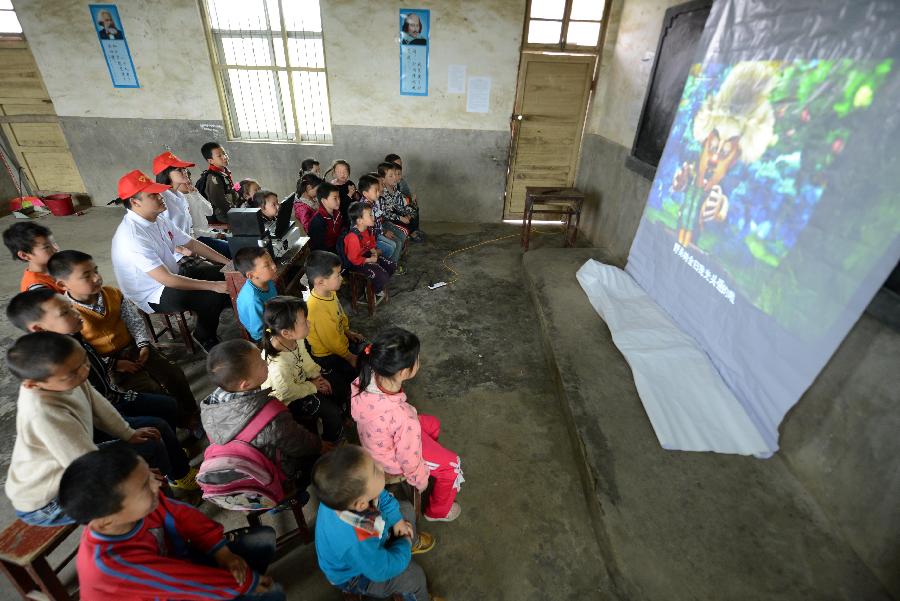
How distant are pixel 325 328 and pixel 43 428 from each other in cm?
128

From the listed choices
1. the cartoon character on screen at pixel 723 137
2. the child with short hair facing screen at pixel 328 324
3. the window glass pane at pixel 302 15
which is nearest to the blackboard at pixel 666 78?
the cartoon character on screen at pixel 723 137

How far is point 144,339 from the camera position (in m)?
2.46

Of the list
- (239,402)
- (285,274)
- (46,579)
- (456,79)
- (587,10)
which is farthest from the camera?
(456,79)

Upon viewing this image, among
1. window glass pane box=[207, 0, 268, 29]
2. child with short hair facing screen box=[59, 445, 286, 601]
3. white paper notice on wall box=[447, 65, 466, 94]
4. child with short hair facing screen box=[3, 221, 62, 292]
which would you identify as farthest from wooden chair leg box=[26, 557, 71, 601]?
window glass pane box=[207, 0, 268, 29]

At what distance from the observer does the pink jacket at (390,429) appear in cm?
173

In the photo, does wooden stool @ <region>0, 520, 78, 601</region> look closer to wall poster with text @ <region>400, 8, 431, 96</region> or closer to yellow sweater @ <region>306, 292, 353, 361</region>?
yellow sweater @ <region>306, 292, 353, 361</region>

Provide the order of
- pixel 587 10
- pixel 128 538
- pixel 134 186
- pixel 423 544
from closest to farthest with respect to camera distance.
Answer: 1. pixel 128 538
2. pixel 423 544
3. pixel 134 186
4. pixel 587 10

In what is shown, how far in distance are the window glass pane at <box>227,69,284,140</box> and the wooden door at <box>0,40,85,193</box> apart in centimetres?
255

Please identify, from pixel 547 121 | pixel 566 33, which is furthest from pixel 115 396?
pixel 566 33

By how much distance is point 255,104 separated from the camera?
580 cm

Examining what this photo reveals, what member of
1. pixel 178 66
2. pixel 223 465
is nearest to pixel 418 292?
pixel 223 465

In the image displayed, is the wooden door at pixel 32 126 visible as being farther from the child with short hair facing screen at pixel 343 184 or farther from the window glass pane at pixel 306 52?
the child with short hair facing screen at pixel 343 184

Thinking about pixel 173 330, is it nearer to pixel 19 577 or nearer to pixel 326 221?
pixel 326 221

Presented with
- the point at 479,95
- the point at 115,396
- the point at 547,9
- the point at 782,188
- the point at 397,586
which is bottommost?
the point at 397,586
